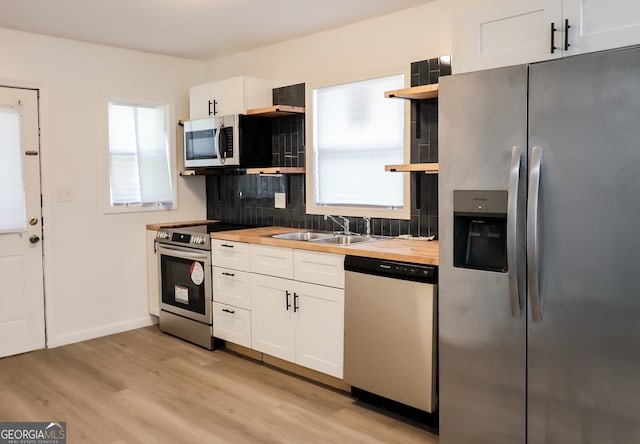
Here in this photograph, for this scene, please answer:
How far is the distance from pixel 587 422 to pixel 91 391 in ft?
9.32

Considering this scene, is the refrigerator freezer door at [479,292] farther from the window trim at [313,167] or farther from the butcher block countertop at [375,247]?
the window trim at [313,167]

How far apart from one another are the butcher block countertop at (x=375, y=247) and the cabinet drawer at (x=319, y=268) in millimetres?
41

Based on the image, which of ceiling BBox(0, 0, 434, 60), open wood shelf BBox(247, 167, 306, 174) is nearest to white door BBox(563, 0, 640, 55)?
ceiling BBox(0, 0, 434, 60)

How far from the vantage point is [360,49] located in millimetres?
3984

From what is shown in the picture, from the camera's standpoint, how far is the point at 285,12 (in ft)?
12.3

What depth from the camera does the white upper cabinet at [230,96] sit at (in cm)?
443

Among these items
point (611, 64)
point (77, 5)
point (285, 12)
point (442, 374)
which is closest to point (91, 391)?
→ point (442, 374)

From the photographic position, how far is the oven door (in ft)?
14.0

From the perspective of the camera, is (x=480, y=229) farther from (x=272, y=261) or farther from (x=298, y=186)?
(x=298, y=186)

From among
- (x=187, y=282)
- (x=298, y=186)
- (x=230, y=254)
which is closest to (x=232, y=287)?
(x=230, y=254)

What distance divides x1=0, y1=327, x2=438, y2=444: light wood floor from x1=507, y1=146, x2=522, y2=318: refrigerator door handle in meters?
1.04

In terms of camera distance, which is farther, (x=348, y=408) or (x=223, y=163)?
(x=223, y=163)

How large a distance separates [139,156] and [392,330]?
300 centimetres

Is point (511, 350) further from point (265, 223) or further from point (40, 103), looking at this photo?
point (40, 103)
